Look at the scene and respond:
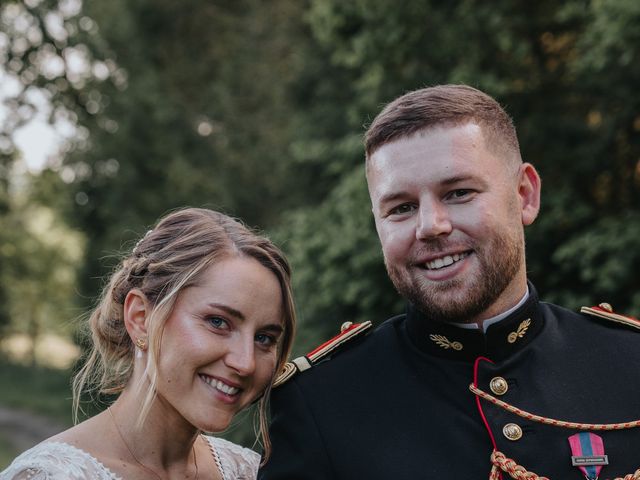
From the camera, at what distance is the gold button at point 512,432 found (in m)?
2.38

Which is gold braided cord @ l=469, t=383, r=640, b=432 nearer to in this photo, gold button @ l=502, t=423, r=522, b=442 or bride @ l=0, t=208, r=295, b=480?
gold button @ l=502, t=423, r=522, b=442

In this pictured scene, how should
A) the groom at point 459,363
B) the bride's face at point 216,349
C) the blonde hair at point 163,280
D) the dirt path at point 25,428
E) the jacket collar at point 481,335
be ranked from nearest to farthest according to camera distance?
the groom at point 459,363, the jacket collar at point 481,335, the bride's face at point 216,349, the blonde hair at point 163,280, the dirt path at point 25,428

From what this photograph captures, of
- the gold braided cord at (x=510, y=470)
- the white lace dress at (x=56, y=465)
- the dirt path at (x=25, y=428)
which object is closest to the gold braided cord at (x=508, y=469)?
the gold braided cord at (x=510, y=470)

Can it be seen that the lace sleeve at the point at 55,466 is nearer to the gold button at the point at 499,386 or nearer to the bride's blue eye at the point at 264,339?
the bride's blue eye at the point at 264,339

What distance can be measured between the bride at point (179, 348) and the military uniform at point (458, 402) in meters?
0.27

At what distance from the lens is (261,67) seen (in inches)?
586

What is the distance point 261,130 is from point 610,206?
818cm

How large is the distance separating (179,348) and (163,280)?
0.90 feet

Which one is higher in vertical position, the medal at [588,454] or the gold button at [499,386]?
the gold button at [499,386]

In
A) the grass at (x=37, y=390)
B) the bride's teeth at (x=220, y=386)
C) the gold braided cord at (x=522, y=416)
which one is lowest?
the grass at (x=37, y=390)

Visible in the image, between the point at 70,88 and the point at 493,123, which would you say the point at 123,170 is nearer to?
the point at 70,88

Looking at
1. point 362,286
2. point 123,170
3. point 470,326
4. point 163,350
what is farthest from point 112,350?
point 123,170

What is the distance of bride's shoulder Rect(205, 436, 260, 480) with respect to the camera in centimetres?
Result: 343

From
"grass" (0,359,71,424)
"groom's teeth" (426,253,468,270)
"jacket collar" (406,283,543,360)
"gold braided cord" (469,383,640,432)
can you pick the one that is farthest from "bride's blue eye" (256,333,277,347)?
"grass" (0,359,71,424)
